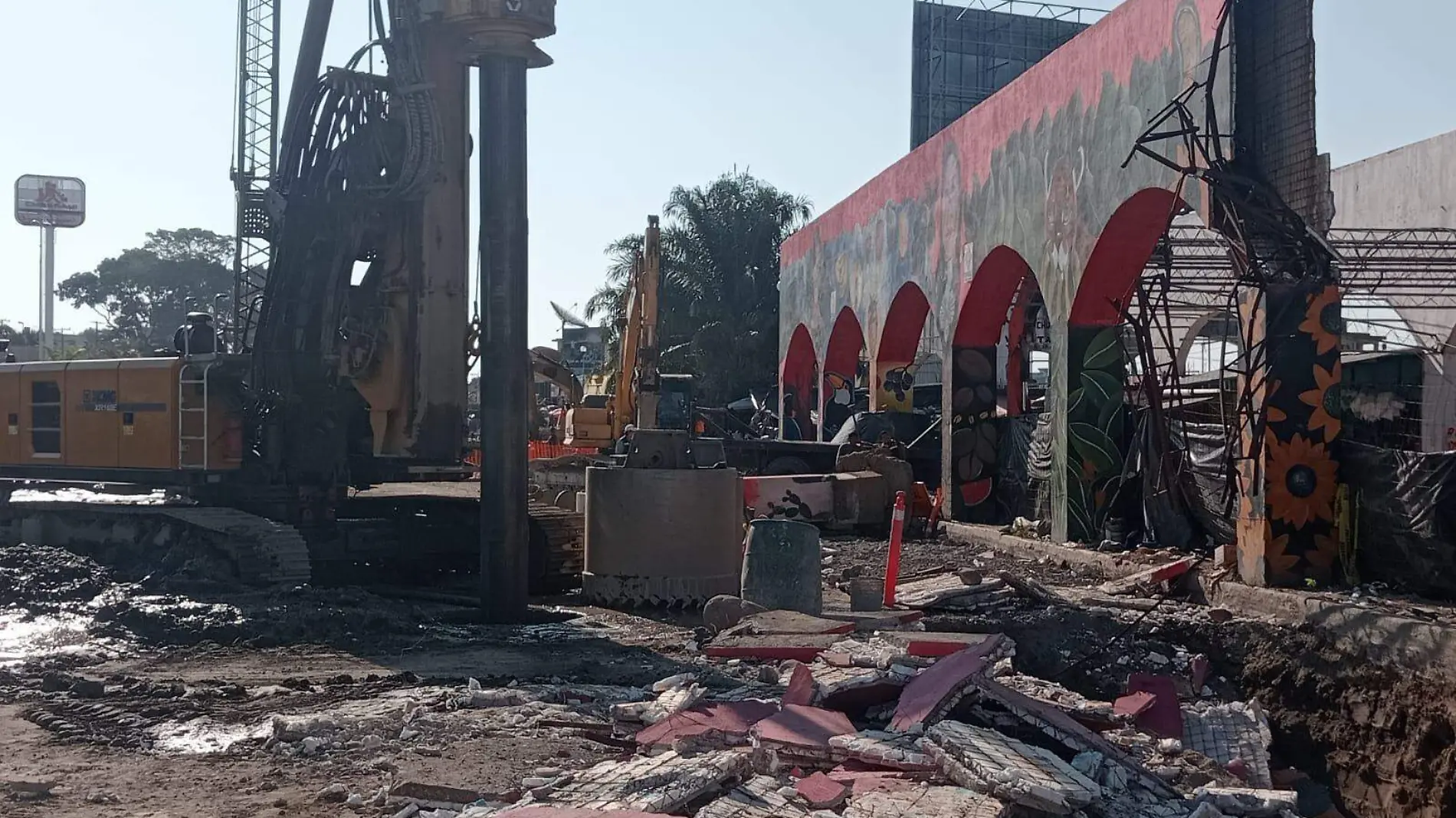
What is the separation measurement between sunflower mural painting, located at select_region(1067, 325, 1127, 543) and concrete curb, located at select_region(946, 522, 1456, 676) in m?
2.68

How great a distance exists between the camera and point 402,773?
6.93m

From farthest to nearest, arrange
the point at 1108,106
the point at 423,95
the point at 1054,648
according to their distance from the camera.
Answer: the point at 1108,106, the point at 423,95, the point at 1054,648

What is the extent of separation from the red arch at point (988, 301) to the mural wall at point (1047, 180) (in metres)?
0.10

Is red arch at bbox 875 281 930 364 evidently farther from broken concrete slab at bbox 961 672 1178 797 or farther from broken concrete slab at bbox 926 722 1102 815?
broken concrete slab at bbox 926 722 1102 815

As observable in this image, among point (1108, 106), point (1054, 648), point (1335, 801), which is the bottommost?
point (1335, 801)

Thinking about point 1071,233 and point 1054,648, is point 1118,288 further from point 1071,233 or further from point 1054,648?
point 1054,648

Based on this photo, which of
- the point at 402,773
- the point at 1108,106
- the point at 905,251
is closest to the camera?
the point at 402,773

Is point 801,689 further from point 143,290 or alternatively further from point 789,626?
point 143,290

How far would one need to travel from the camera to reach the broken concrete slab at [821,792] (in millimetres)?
6430

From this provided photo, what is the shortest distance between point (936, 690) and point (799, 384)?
34.3 metres

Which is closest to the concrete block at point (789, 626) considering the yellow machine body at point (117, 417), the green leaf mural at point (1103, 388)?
the yellow machine body at point (117, 417)

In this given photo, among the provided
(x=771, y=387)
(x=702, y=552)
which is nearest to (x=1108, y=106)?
(x=702, y=552)

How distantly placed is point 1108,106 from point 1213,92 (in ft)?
10.2

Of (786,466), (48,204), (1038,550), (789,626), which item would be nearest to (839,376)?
(786,466)
